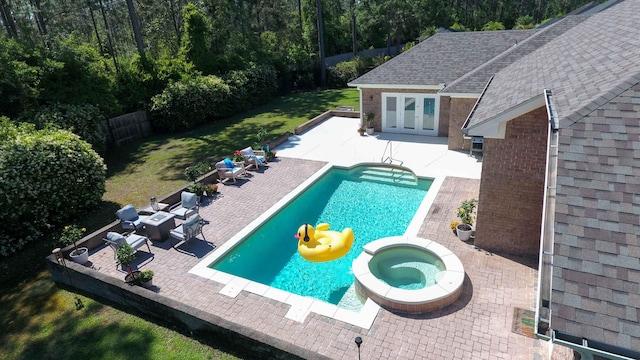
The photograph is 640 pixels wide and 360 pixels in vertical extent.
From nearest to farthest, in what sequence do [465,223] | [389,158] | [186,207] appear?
[465,223]
[186,207]
[389,158]

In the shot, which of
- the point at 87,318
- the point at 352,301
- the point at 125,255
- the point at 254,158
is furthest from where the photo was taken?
the point at 254,158

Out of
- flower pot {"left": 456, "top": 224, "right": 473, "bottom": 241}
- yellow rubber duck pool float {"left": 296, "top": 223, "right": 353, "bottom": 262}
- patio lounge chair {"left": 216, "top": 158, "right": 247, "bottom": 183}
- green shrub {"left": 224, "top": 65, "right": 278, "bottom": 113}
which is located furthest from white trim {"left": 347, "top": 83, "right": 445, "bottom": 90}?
green shrub {"left": 224, "top": 65, "right": 278, "bottom": 113}

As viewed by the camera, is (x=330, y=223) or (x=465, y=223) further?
(x=330, y=223)

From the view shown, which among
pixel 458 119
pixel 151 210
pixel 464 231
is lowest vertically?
pixel 464 231

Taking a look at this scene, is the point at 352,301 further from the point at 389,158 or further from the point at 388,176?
the point at 389,158

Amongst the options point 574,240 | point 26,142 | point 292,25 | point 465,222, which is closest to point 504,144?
point 465,222

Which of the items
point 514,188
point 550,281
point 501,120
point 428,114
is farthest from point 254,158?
point 550,281

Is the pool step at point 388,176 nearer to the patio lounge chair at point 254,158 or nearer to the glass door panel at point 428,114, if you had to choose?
the patio lounge chair at point 254,158

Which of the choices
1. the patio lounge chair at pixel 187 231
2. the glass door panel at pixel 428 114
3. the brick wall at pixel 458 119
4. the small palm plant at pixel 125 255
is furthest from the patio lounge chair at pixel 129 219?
the glass door panel at pixel 428 114
